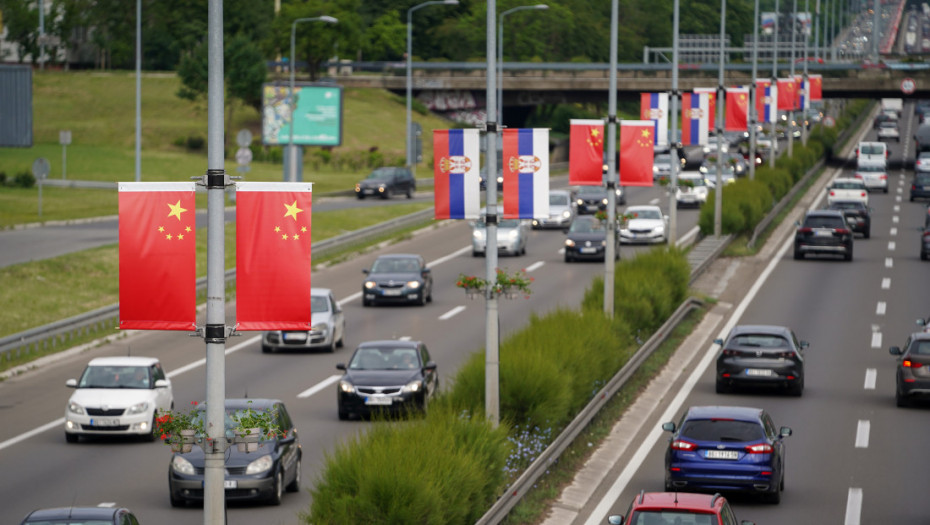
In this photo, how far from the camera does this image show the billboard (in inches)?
3076

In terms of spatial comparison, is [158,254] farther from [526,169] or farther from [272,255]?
[526,169]

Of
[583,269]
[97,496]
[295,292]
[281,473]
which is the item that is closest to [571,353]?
[281,473]

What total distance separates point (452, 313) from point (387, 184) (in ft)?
116

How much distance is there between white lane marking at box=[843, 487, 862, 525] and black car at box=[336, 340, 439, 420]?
26.7 ft

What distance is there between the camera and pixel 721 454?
21375 millimetres

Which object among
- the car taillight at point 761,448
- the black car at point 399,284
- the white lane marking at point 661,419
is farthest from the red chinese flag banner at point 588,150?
the black car at point 399,284

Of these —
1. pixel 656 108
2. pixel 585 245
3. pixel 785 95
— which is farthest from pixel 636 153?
pixel 785 95

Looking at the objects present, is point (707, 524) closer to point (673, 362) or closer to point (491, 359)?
point (491, 359)

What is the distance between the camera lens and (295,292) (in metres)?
13.1

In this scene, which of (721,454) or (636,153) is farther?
(636,153)

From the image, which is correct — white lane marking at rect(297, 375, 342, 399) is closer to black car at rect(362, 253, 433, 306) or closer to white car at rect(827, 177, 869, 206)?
black car at rect(362, 253, 433, 306)

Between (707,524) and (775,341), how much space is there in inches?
621

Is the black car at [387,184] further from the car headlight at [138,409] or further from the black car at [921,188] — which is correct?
the car headlight at [138,409]

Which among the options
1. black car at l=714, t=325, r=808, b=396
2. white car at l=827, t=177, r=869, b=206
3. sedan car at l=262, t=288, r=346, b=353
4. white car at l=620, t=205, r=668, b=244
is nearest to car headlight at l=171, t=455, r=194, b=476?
black car at l=714, t=325, r=808, b=396
